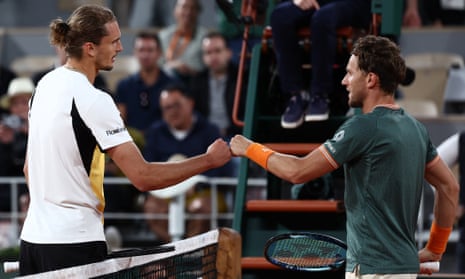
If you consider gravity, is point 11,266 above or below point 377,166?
below

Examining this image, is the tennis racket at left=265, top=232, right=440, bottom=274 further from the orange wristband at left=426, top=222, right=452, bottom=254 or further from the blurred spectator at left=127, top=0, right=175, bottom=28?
the blurred spectator at left=127, top=0, right=175, bottom=28

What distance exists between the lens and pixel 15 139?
9.68 metres

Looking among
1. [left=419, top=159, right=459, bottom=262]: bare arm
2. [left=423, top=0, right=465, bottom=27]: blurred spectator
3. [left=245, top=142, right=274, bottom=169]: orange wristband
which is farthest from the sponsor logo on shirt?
[left=423, top=0, right=465, bottom=27]: blurred spectator

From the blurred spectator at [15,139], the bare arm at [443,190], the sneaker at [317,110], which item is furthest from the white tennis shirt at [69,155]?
the blurred spectator at [15,139]

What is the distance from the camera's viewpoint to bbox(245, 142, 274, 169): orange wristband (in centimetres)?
444

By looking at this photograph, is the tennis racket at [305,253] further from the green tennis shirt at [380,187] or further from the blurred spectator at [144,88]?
the blurred spectator at [144,88]

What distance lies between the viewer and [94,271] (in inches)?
147

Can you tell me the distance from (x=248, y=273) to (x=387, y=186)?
71.9 inches

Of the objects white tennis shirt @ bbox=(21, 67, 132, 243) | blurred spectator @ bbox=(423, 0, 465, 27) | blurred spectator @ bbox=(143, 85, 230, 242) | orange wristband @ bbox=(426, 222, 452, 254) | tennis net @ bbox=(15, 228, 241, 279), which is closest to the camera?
tennis net @ bbox=(15, 228, 241, 279)

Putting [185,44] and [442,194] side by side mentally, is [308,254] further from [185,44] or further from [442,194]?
[185,44]

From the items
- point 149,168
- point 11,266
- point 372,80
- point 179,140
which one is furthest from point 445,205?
point 179,140

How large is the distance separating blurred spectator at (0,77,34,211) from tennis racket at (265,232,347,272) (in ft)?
17.6

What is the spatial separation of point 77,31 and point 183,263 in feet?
3.28

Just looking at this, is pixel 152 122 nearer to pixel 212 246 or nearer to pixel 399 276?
pixel 212 246
